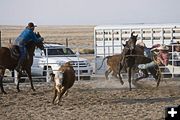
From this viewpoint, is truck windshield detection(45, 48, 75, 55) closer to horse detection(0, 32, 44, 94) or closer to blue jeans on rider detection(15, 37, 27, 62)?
horse detection(0, 32, 44, 94)

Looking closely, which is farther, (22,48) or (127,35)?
(127,35)

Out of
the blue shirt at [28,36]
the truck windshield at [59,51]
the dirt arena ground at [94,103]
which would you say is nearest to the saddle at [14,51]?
the blue shirt at [28,36]

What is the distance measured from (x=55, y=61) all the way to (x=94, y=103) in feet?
21.2

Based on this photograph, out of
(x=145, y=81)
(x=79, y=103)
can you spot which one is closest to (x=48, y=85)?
(x=145, y=81)

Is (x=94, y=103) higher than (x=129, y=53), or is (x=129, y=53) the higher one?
(x=129, y=53)

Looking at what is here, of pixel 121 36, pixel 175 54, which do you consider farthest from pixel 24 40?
pixel 121 36

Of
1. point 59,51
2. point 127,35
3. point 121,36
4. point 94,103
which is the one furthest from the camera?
point 127,35

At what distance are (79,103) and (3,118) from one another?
2.17 metres

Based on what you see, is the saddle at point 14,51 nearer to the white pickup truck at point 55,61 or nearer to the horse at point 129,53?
the horse at point 129,53

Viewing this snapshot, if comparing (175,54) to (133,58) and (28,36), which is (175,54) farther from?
(28,36)

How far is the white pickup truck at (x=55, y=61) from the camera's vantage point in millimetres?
15734

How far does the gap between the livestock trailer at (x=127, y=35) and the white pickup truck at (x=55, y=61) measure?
1.01 m

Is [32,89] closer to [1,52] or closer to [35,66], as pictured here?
[1,52]

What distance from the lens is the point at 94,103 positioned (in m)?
9.59
